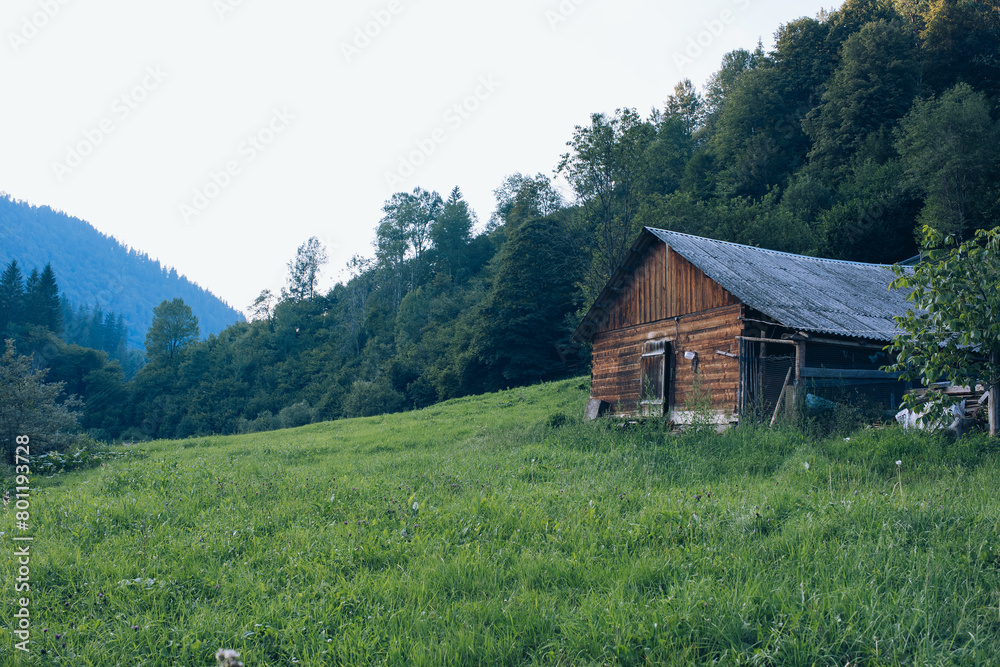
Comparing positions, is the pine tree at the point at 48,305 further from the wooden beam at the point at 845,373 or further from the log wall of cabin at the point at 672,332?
the wooden beam at the point at 845,373

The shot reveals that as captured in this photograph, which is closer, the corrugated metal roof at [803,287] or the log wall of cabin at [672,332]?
the corrugated metal roof at [803,287]

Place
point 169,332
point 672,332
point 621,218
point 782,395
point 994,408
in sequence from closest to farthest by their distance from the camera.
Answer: point 994,408 < point 782,395 < point 672,332 < point 621,218 < point 169,332

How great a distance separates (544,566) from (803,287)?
14.9 metres

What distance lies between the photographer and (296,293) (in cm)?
8100

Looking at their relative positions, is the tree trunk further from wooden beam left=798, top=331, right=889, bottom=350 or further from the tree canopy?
the tree canopy

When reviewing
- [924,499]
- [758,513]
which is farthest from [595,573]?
[924,499]

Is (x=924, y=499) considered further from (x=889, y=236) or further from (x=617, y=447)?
(x=889, y=236)

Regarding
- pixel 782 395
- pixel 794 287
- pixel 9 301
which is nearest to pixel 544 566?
pixel 782 395

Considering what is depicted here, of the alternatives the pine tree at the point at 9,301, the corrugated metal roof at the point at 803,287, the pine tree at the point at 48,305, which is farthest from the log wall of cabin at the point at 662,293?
the pine tree at the point at 9,301

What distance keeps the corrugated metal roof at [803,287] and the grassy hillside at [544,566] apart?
5014 mm

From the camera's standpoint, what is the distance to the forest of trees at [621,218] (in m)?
36.4

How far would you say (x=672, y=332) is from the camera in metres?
17.8

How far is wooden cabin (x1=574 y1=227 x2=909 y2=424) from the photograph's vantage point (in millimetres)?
14734

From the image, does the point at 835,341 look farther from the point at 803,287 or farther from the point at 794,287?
the point at 803,287
